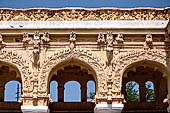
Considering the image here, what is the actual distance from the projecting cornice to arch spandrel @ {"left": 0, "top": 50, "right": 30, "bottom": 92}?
1464 millimetres

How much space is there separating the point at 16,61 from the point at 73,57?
206cm

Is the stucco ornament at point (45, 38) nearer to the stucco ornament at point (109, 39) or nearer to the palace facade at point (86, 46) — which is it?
the palace facade at point (86, 46)

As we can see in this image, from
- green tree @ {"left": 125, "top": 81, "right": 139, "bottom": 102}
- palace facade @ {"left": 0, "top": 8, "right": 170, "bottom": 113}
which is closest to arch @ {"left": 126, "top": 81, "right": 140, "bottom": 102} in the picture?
green tree @ {"left": 125, "top": 81, "right": 139, "bottom": 102}

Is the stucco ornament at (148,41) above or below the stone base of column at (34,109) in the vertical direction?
above

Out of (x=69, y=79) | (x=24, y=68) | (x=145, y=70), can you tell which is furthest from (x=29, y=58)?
(x=145, y=70)

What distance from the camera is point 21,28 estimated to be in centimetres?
1507

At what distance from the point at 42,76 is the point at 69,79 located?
411 cm

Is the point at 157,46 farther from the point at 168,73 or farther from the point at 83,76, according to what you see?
the point at 83,76

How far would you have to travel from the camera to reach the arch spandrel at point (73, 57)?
577 inches

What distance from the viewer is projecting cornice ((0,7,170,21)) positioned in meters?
15.6

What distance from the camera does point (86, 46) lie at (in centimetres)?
1520

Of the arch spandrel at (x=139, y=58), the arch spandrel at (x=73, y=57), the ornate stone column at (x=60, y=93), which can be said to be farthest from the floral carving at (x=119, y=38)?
the ornate stone column at (x=60, y=93)

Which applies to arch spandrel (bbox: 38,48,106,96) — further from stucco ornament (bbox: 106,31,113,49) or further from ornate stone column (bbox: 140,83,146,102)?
ornate stone column (bbox: 140,83,146,102)

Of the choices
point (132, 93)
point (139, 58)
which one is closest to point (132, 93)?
point (132, 93)
